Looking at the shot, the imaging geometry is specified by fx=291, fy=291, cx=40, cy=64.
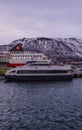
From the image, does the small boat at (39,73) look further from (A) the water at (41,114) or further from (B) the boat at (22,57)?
(B) the boat at (22,57)

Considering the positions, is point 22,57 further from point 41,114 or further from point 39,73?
point 41,114

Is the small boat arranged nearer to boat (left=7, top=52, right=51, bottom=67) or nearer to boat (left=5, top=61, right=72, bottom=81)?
boat (left=5, top=61, right=72, bottom=81)

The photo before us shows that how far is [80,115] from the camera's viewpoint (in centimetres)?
3647

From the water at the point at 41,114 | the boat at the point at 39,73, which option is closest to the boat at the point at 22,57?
the boat at the point at 39,73

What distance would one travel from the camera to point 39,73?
86.7 metres

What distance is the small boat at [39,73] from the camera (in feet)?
280

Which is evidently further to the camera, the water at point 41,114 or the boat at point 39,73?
the boat at point 39,73

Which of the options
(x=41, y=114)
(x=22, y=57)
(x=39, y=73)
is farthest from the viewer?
(x=22, y=57)

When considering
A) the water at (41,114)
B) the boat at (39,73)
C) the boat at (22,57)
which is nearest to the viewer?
the water at (41,114)

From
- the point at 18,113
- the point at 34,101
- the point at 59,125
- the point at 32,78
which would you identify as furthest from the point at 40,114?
the point at 32,78

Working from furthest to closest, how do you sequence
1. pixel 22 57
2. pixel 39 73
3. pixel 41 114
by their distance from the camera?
pixel 22 57
pixel 39 73
pixel 41 114

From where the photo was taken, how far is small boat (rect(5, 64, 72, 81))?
85.4 m

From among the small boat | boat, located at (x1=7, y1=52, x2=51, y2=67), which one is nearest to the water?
the small boat

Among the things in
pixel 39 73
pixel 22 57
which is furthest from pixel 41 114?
pixel 22 57
